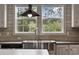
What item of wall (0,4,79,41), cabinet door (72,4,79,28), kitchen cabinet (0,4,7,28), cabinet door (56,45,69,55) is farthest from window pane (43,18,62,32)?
kitchen cabinet (0,4,7,28)

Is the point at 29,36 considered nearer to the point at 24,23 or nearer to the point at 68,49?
the point at 24,23

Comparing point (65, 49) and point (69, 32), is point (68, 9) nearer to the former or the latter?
point (69, 32)

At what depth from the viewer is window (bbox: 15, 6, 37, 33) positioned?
6105mm

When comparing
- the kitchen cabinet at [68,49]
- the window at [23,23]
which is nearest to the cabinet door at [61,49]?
the kitchen cabinet at [68,49]

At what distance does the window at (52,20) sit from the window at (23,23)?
377 mm

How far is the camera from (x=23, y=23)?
20.3ft

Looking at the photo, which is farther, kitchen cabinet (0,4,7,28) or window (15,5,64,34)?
window (15,5,64,34)

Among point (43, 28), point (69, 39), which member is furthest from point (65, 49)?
point (43, 28)

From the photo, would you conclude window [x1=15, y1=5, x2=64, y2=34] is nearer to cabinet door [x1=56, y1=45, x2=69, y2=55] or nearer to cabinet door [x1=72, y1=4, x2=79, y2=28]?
cabinet door [x1=72, y1=4, x2=79, y2=28]

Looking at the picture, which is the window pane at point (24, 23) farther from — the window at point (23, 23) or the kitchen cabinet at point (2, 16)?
the kitchen cabinet at point (2, 16)

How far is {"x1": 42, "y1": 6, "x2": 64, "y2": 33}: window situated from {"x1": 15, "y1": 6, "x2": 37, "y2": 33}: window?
1.24ft

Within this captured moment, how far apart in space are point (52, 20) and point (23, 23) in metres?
1.06

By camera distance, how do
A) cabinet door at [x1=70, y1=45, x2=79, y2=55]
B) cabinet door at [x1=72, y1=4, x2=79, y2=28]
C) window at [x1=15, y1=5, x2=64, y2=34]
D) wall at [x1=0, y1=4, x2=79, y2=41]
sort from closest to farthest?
cabinet door at [x1=70, y1=45, x2=79, y2=55] < cabinet door at [x1=72, y1=4, x2=79, y2=28] < wall at [x1=0, y1=4, x2=79, y2=41] < window at [x1=15, y1=5, x2=64, y2=34]

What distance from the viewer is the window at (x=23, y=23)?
6.11m
